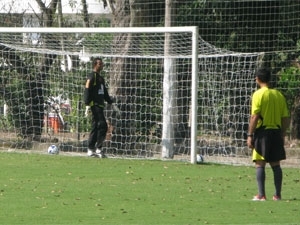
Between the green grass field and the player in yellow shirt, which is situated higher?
the player in yellow shirt

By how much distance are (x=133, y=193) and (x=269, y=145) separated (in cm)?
229

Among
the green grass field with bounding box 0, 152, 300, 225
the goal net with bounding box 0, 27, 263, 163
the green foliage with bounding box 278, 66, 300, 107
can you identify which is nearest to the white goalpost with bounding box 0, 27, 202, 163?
the goal net with bounding box 0, 27, 263, 163

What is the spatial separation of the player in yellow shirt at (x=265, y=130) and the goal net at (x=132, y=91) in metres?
6.21

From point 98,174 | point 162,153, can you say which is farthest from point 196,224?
point 162,153

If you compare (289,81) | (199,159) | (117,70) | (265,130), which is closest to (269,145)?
(265,130)

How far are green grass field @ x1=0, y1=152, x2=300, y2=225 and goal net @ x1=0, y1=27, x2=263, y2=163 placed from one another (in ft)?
5.17

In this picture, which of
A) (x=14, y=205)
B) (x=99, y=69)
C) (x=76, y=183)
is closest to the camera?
(x=14, y=205)

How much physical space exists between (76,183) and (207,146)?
6.04 meters

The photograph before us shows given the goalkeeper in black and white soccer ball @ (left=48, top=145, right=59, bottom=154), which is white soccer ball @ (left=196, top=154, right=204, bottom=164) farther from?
white soccer ball @ (left=48, top=145, right=59, bottom=154)

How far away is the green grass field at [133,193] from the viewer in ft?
44.3

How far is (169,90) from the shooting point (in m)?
22.7

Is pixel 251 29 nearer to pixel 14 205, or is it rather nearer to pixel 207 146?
pixel 207 146

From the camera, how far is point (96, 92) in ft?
73.6

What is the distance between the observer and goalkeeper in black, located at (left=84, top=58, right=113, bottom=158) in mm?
22359
